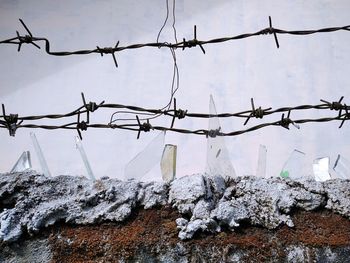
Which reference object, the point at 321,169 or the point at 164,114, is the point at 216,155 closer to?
the point at 164,114

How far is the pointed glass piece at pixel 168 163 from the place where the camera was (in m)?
1.42

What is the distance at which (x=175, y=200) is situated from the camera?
1.18m

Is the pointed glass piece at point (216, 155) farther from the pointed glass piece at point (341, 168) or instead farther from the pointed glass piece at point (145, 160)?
the pointed glass piece at point (341, 168)

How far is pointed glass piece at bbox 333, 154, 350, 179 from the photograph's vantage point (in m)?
1.65

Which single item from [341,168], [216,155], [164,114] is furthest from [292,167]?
[164,114]

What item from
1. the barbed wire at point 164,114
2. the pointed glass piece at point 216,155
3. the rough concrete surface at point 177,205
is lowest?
the rough concrete surface at point 177,205

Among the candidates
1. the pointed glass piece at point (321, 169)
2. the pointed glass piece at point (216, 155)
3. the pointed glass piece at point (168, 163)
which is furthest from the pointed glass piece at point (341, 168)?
the pointed glass piece at point (168, 163)

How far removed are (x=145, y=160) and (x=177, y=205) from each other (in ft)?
1.07

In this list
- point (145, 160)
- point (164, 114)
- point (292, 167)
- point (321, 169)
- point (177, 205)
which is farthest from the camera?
point (292, 167)

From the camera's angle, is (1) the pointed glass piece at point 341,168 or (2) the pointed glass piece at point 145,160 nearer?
(2) the pointed glass piece at point 145,160

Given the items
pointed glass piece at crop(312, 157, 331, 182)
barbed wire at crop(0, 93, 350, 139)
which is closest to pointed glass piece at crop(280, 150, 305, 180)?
pointed glass piece at crop(312, 157, 331, 182)

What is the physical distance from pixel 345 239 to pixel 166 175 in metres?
0.53

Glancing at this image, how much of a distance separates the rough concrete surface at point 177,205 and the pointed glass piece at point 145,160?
195mm

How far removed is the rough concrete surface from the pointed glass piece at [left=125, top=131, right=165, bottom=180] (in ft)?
0.64
